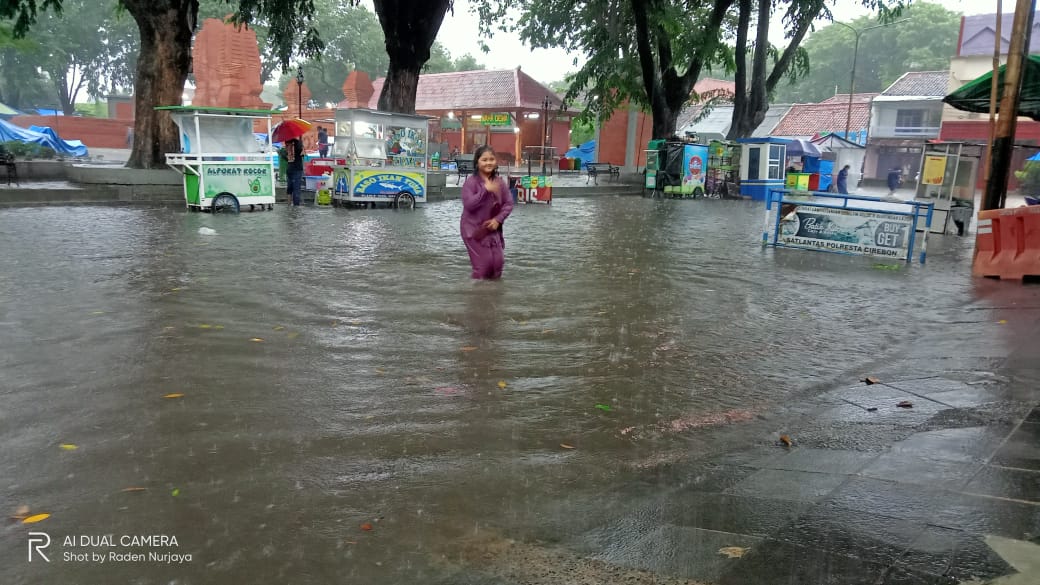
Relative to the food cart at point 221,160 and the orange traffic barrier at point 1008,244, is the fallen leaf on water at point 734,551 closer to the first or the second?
the orange traffic barrier at point 1008,244

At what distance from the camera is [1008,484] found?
329cm

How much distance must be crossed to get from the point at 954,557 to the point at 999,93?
12519 mm

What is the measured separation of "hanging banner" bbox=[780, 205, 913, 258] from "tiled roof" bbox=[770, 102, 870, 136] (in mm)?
41061

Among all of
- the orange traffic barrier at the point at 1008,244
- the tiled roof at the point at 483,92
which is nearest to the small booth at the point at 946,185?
the orange traffic barrier at the point at 1008,244

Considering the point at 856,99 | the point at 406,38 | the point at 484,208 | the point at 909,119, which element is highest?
the point at 856,99

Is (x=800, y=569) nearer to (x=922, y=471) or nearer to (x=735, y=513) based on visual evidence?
(x=735, y=513)

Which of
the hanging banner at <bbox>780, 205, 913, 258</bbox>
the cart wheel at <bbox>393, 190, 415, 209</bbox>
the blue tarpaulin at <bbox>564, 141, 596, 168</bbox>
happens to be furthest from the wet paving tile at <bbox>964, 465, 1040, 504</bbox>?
the blue tarpaulin at <bbox>564, 141, 596, 168</bbox>

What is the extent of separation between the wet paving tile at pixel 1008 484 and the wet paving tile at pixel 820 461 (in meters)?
0.50

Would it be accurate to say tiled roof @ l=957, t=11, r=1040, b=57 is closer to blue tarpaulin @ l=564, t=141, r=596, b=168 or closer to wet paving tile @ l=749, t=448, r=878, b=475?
blue tarpaulin @ l=564, t=141, r=596, b=168

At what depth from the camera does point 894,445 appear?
4008 millimetres

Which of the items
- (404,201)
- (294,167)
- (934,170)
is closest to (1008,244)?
(934,170)

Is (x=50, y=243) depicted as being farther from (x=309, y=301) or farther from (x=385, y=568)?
(x=385, y=568)

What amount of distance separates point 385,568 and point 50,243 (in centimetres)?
1005

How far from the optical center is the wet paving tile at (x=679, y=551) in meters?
2.71
